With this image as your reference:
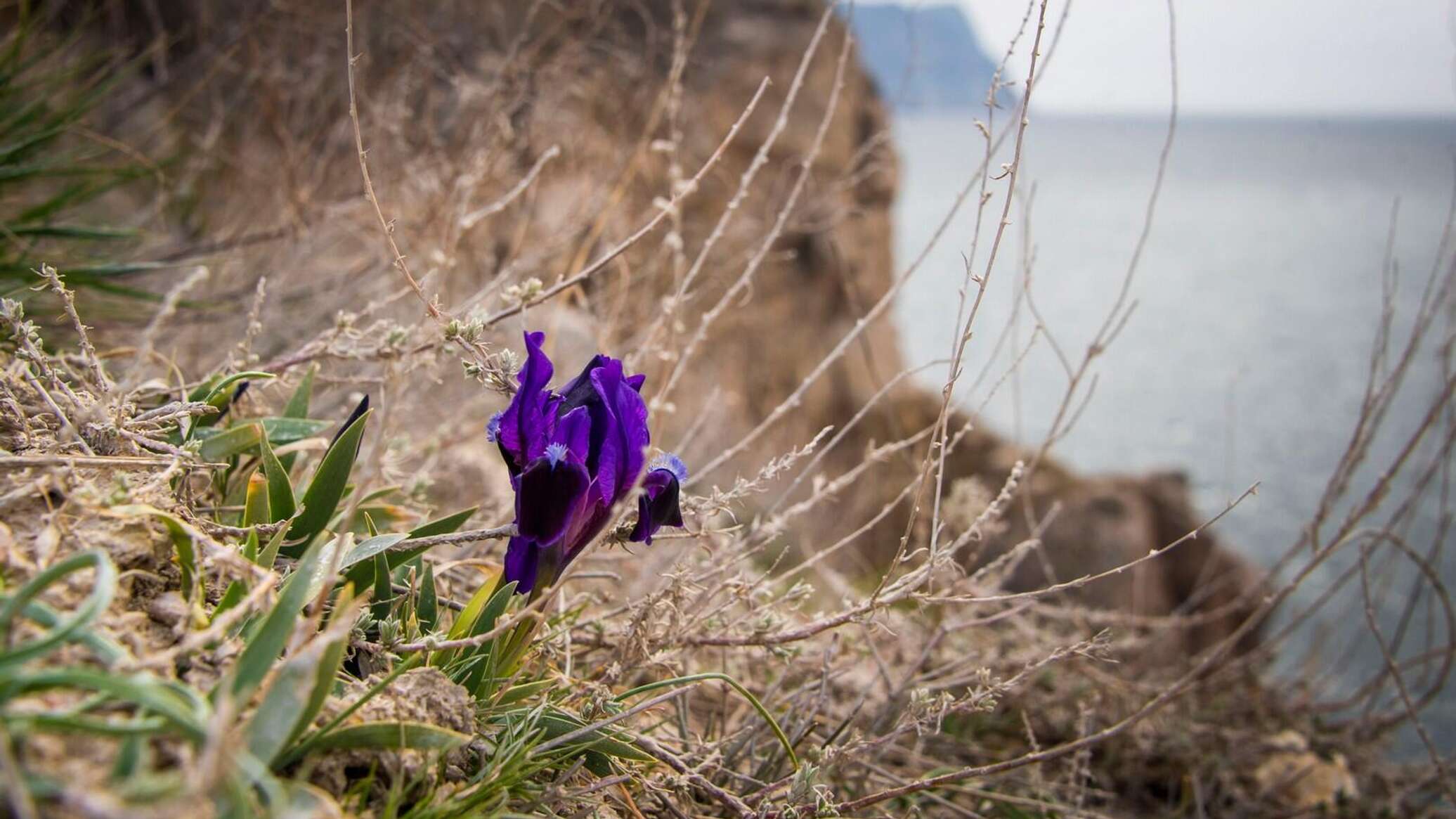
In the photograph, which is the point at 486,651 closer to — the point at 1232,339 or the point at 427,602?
the point at 427,602

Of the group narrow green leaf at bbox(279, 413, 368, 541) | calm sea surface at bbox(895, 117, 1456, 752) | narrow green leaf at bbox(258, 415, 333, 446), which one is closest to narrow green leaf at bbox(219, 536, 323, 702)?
narrow green leaf at bbox(279, 413, 368, 541)

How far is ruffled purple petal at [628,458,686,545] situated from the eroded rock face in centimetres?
33

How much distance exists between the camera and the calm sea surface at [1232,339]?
7949 mm

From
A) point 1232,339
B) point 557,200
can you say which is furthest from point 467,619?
point 1232,339

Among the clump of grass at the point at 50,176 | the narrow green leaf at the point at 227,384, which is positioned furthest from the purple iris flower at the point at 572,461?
the clump of grass at the point at 50,176

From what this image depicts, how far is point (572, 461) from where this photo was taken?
1.23 metres

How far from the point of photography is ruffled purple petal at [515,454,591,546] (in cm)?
122

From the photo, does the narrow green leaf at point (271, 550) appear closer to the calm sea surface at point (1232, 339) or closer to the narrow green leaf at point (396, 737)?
the narrow green leaf at point (396, 737)

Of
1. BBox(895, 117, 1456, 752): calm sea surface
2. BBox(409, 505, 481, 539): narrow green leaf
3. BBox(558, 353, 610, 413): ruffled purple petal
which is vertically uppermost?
BBox(558, 353, 610, 413): ruffled purple petal

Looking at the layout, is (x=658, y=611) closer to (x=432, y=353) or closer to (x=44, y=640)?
(x=432, y=353)

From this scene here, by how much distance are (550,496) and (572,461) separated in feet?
0.18

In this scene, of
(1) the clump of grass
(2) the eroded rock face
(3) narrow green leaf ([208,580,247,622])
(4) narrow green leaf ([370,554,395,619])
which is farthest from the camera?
(2) the eroded rock face

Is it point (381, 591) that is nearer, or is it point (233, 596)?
point (233, 596)

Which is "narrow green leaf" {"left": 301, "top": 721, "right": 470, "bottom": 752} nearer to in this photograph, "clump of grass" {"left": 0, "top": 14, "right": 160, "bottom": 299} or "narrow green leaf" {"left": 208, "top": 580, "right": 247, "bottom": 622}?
"narrow green leaf" {"left": 208, "top": 580, "right": 247, "bottom": 622}
